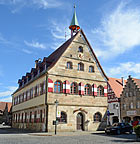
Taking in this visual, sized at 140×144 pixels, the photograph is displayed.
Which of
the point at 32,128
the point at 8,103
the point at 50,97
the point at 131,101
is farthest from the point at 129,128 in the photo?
the point at 8,103

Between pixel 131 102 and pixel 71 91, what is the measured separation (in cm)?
2085

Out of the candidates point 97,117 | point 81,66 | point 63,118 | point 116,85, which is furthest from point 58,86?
point 116,85

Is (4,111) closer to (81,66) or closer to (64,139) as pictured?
(81,66)

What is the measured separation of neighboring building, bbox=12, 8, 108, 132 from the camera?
24359mm

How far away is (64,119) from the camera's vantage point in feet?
80.7

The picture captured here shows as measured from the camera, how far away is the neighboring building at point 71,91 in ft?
79.9

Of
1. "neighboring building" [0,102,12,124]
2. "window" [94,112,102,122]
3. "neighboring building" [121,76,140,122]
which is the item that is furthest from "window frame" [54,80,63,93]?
"neighboring building" [0,102,12,124]

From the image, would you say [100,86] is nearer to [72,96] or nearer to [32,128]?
[72,96]

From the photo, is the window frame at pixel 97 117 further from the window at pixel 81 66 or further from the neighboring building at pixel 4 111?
the neighboring building at pixel 4 111

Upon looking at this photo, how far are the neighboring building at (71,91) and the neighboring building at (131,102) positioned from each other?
1487 cm

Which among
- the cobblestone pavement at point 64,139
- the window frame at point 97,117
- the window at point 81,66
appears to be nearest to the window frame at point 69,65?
the window at point 81,66

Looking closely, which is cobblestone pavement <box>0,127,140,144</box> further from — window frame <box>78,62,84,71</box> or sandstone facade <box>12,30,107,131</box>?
window frame <box>78,62,84,71</box>

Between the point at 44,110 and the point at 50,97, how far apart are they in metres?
1.82

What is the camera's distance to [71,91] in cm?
2611
